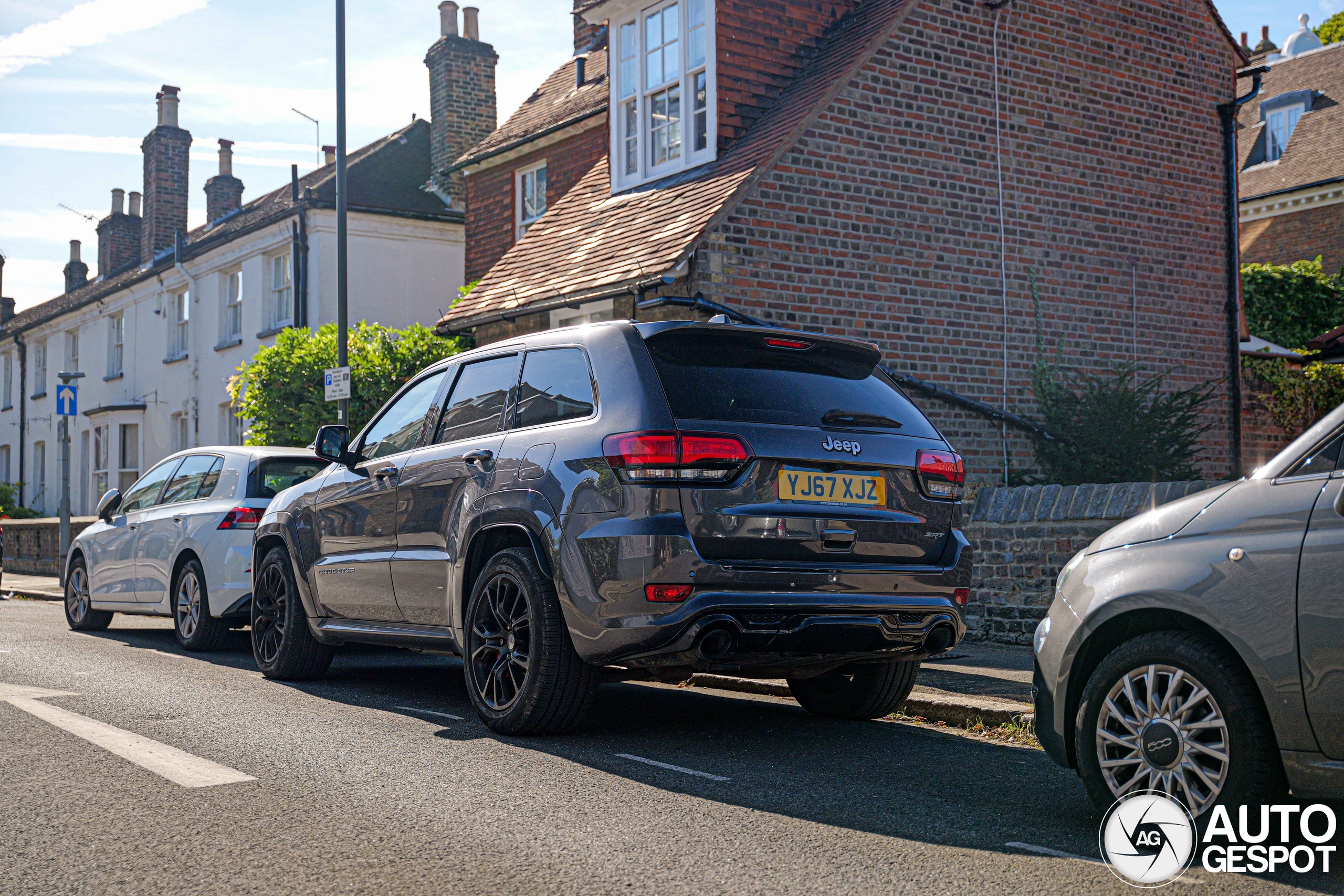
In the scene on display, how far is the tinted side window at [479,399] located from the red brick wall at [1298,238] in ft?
92.8

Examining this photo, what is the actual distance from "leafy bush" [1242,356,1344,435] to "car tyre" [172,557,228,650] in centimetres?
1308

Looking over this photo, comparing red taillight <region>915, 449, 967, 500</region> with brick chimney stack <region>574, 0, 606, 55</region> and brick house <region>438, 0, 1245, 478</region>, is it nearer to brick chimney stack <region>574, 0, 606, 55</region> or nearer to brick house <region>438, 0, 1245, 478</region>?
brick house <region>438, 0, 1245, 478</region>

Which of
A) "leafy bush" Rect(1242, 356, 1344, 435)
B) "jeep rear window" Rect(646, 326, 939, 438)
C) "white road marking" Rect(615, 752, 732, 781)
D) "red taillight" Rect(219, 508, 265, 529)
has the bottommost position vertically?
"white road marking" Rect(615, 752, 732, 781)

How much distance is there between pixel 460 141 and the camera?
26578 mm

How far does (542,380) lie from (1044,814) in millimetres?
3106

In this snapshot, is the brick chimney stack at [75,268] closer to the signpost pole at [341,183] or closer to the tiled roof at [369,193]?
the tiled roof at [369,193]

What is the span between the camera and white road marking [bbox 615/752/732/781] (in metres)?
5.33

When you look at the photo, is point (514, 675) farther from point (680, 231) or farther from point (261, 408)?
point (261, 408)

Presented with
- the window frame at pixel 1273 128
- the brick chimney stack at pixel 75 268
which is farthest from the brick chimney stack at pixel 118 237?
the window frame at pixel 1273 128

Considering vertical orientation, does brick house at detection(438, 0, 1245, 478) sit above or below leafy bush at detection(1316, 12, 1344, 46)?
below

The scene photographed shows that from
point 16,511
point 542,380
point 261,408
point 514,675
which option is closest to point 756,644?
point 514,675

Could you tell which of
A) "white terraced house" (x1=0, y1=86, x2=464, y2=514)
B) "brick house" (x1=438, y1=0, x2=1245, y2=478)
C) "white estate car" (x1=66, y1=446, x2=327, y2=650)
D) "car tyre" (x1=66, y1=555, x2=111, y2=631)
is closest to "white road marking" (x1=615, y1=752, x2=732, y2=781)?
"white estate car" (x1=66, y1=446, x2=327, y2=650)

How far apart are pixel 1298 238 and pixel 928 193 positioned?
21437 millimetres

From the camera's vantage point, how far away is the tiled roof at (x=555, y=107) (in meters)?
18.8
